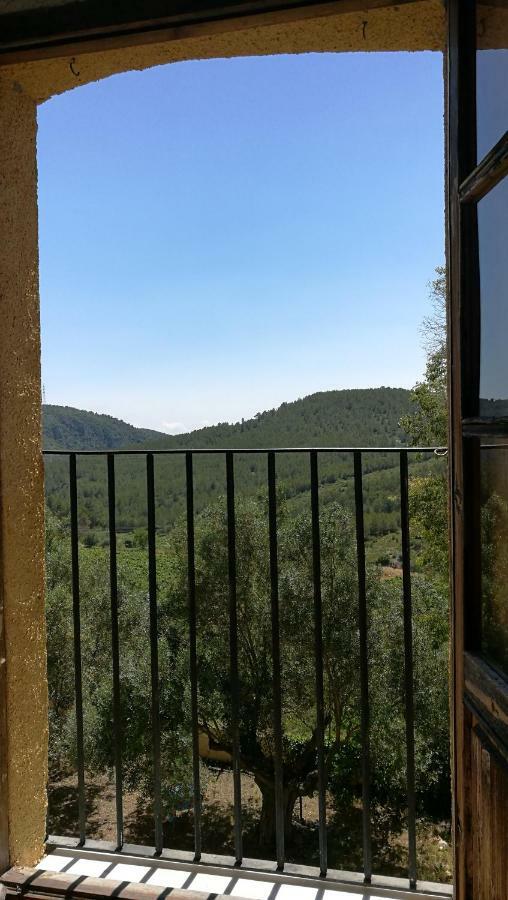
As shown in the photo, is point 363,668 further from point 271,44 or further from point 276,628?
point 271,44

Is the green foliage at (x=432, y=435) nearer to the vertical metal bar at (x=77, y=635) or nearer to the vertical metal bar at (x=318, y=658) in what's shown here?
the vertical metal bar at (x=318, y=658)

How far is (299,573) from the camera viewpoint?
9.32m

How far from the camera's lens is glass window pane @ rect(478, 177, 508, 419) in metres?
0.86

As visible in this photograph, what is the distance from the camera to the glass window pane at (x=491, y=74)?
2.80 ft

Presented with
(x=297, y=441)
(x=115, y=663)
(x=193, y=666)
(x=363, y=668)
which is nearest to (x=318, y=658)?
(x=363, y=668)

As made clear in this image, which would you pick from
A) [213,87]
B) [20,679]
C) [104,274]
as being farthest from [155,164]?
[20,679]

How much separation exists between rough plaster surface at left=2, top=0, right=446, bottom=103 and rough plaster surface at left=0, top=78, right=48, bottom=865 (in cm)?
10

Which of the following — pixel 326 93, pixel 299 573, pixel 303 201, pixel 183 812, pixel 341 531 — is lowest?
pixel 183 812

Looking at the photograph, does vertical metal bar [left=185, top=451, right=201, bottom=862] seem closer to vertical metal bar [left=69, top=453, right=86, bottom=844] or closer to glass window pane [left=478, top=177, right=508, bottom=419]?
vertical metal bar [left=69, top=453, right=86, bottom=844]

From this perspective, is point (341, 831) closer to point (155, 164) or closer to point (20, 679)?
point (20, 679)

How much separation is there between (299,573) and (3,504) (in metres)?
8.38

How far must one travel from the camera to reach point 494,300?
0.91 metres

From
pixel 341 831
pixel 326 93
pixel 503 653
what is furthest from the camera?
pixel 341 831

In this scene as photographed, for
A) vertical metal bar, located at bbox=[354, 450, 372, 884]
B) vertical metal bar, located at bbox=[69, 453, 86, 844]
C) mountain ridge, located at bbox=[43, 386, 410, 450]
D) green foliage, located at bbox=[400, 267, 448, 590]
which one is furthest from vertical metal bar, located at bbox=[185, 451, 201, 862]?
mountain ridge, located at bbox=[43, 386, 410, 450]
